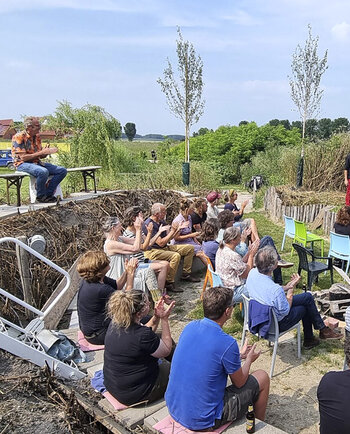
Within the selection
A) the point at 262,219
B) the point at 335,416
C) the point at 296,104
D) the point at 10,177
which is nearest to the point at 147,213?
the point at 10,177

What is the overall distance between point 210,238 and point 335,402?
347cm

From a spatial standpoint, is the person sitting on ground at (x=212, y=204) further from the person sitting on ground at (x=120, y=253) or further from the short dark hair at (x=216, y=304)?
the short dark hair at (x=216, y=304)

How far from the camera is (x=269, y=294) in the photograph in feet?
12.2

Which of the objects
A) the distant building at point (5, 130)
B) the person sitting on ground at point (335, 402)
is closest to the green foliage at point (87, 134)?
the person sitting on ground at point (335, 402)

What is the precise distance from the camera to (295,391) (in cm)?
360

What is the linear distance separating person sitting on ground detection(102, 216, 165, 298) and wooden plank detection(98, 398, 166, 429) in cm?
196

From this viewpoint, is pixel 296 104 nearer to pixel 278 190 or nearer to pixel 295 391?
pixel 278 190

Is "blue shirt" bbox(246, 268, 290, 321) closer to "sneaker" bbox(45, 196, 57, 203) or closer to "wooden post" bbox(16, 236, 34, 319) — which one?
Answer: "wooden post" bbox(16, 236, 34, 319)

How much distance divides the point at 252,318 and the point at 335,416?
1.66 meters

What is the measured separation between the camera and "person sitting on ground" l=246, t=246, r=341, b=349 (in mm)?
3699

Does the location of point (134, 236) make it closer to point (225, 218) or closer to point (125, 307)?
point (225, 218)

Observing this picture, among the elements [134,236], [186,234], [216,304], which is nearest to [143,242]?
[134,236]

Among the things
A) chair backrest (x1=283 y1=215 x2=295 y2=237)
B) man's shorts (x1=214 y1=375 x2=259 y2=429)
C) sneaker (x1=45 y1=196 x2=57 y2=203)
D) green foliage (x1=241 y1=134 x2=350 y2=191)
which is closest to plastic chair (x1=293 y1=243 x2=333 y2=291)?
chair backrest (x1=283 y1=215 x2=295 y2=237)

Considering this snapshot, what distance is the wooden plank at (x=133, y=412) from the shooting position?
2.76m
